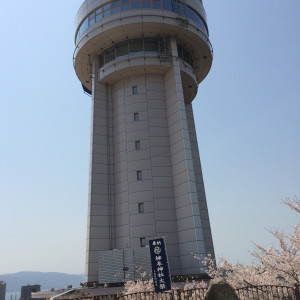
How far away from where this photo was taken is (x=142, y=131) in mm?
34562

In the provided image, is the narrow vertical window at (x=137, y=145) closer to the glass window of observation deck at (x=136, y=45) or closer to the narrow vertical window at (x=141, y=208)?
the narrow vertical window at (x=141, y=208)

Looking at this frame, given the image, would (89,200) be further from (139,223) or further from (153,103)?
(153,103)

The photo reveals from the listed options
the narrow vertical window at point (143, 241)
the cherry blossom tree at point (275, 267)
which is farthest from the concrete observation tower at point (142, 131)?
the cherry blossom tree at point (275, 267)

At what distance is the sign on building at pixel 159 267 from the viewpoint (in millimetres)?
15227

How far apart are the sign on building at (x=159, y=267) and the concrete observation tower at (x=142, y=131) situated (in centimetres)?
1269

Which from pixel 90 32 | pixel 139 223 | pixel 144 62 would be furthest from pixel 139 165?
pixel 90 32

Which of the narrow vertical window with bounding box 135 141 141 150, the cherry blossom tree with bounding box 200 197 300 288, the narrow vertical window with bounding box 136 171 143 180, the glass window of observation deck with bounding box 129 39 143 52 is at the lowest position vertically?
the cherry blossom tree with bounding box 200 197 300 288

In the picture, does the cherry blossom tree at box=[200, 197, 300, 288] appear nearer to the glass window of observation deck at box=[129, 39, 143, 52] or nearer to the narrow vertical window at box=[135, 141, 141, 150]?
the narrow vertical window at box=[135, 141, 141, 150]

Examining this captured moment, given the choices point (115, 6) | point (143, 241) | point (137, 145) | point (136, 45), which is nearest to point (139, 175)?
point (137, 145)

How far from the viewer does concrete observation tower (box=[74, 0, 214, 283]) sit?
30219mm

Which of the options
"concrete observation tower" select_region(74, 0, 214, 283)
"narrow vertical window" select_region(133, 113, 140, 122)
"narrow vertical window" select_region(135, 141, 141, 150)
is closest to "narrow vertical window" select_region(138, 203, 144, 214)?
"concrete observation tower" select_region(74, 0, 214, 283)

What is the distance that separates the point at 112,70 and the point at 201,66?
1320cm

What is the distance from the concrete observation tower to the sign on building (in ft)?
41.6

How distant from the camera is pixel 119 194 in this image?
33312 mm
